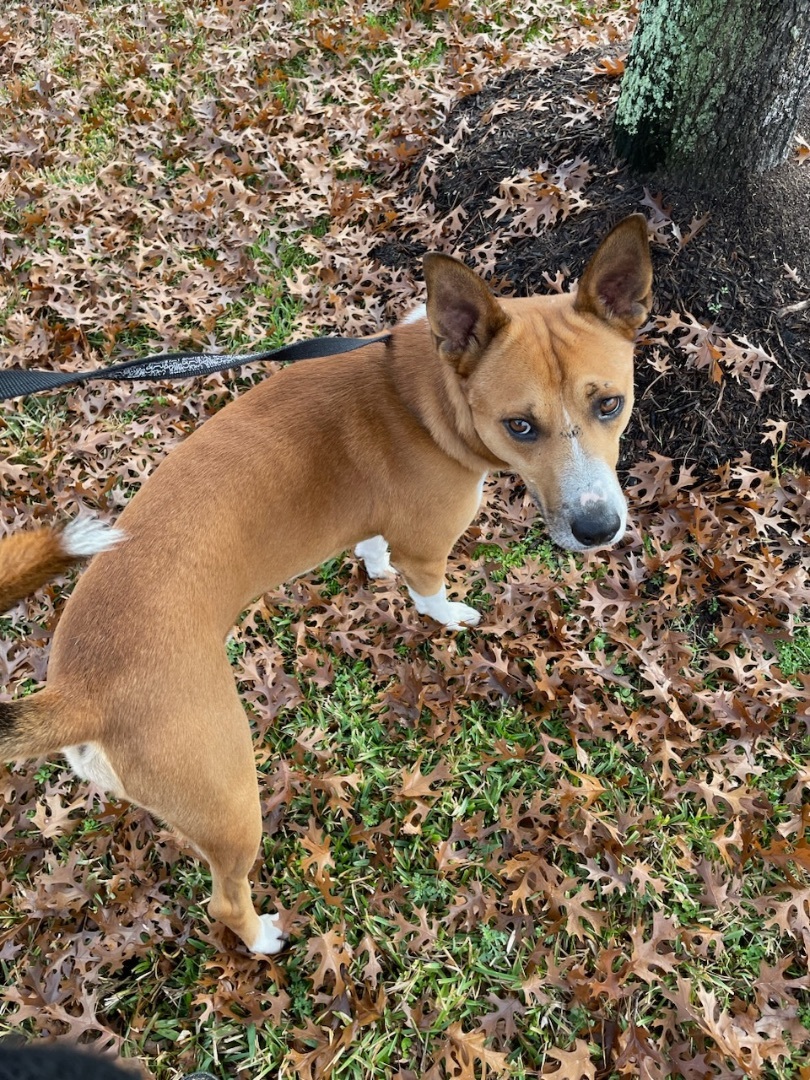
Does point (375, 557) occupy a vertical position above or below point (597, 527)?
below

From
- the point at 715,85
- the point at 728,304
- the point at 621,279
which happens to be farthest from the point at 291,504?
the point at 715,85

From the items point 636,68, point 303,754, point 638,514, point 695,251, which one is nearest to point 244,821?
point 303,754

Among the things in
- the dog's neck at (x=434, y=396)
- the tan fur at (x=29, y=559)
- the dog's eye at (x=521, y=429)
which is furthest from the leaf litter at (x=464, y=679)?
the tan fur at (x=29, y=559)

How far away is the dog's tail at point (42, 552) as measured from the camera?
210cm

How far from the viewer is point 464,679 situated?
389cm

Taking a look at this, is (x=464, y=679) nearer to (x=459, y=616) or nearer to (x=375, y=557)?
(x=459, y=616)

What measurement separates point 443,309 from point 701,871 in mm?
2745

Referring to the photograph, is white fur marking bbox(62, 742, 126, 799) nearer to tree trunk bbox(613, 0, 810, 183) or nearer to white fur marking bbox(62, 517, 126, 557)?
white fur marking bbox(62, 517, 126, 557)

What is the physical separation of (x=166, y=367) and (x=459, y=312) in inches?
50.0

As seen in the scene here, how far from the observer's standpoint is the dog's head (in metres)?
2.75

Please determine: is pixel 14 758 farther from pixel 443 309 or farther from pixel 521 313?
pixel 521 313

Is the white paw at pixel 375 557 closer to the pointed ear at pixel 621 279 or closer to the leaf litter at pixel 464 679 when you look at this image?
the leaf litter at pixel 464 679

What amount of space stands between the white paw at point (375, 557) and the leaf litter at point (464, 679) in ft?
0.28

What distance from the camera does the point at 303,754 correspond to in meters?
3.79
